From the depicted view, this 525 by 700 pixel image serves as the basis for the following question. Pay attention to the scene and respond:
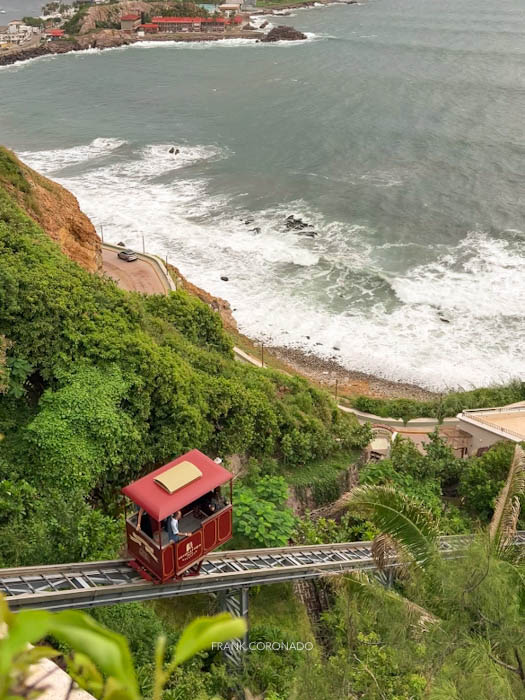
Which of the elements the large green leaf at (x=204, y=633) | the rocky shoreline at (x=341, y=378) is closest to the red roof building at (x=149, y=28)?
the rocky shoreline at (x=341, y=378)

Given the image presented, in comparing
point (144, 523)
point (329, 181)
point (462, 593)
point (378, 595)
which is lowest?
point (329, 181)

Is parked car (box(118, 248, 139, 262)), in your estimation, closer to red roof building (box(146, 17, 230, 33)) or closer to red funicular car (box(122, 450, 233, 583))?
red funicular car (box(122, 450, 233, 583))

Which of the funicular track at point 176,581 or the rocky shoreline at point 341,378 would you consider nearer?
the funicular track at point 176,581

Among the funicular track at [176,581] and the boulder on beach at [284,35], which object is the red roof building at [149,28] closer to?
the boulder on beach at [284,35]

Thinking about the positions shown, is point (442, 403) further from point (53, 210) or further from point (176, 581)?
point (176, 581)

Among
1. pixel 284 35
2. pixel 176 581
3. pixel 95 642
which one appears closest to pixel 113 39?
pixel 284 35

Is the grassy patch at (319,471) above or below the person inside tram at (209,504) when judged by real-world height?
below
